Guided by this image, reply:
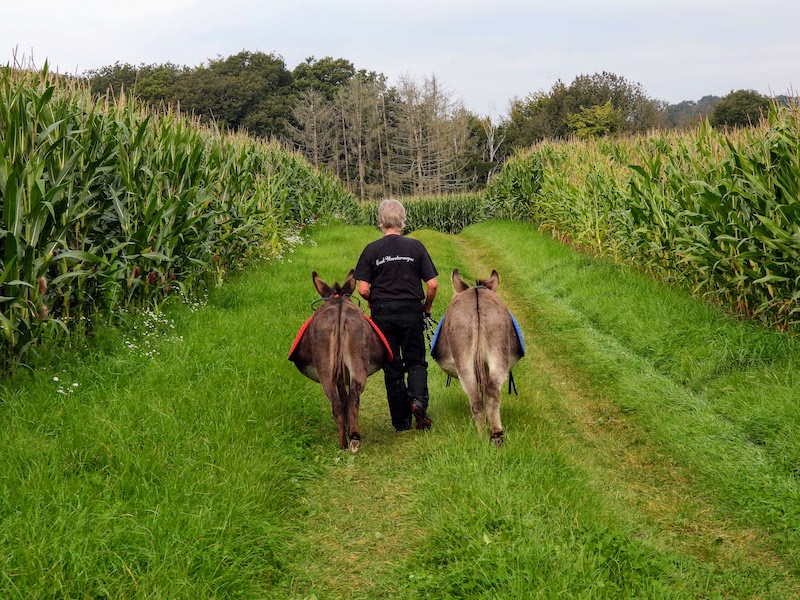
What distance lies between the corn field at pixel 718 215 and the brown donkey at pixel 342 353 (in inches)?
193

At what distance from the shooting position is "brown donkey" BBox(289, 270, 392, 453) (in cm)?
548

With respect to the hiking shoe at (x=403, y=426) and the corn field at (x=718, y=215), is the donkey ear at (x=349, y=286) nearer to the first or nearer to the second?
the hiking shoe at (x=403, y=426)

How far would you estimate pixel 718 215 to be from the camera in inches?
344

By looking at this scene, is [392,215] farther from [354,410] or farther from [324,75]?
[324,75]

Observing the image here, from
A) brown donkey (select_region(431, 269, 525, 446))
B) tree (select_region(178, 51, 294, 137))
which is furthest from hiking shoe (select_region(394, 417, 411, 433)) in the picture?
tree (select_region(178, 51, 294, 137))

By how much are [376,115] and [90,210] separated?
62.6m

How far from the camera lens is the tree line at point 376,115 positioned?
58.9m

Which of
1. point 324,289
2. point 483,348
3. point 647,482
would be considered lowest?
point 647,482

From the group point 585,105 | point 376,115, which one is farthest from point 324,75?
point 585,105

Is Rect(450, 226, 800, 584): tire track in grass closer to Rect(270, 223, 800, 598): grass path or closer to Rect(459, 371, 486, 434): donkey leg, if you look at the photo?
Rect(270, 223, 800, 598): grass path

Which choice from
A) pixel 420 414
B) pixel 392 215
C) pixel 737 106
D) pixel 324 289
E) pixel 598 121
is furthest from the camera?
pixel 598 121

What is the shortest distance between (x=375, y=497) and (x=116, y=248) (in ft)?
13.9

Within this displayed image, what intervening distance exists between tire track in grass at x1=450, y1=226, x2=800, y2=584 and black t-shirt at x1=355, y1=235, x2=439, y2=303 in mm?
1802

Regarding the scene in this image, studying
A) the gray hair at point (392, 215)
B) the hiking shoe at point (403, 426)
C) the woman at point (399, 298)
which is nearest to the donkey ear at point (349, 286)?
the woman at point (399, 298)
